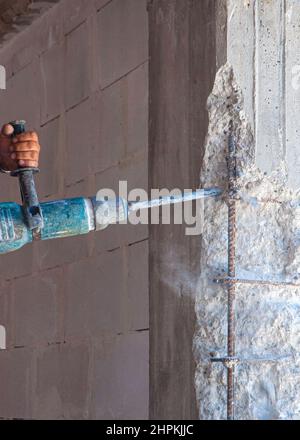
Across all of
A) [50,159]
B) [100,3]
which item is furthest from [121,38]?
[50,159]

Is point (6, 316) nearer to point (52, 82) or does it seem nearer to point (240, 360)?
point (52, 82)

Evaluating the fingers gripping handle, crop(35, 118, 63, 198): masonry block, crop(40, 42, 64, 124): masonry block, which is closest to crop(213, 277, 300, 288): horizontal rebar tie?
the fingers gripping handle

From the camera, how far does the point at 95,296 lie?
313cm

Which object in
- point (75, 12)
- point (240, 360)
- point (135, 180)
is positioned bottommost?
point (240, 360)

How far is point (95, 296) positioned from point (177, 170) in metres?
0.81

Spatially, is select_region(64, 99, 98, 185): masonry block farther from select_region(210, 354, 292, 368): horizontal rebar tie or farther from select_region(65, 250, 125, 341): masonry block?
select_region(210, 354, 292, 368): horizontal rebar tie

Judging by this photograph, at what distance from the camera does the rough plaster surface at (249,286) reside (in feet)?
7.59

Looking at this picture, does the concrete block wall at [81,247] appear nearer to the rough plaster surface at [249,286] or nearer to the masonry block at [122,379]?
the masonry block at [122,379]

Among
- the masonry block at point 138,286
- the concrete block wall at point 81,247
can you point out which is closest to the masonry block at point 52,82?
the concrete block wall at point 81,247

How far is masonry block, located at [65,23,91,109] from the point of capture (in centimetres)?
334

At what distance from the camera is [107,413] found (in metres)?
2.99

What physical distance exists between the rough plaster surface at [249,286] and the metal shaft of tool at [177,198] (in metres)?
0.03

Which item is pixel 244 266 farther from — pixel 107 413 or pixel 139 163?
pixel 107 413
